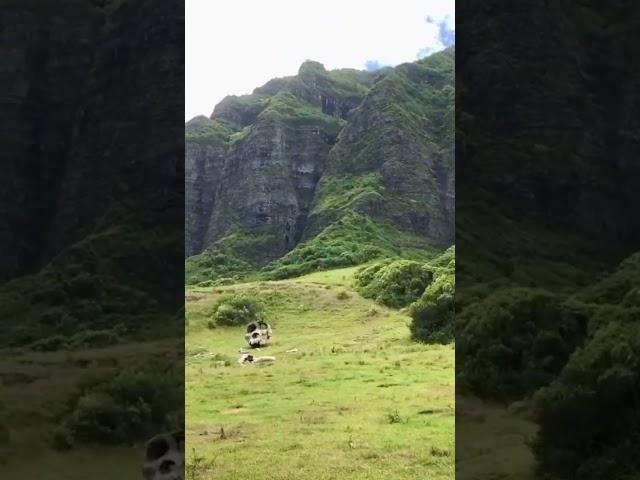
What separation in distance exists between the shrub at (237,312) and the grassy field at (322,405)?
0.74m

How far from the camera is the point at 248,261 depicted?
94875 mm

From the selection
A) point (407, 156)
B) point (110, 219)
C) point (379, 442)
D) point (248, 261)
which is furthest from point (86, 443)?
point (407, 156)

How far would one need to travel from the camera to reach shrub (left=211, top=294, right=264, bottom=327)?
1845 inches

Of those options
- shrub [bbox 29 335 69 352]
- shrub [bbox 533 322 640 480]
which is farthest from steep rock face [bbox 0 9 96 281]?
shrub [bbox 533 322 640 480]

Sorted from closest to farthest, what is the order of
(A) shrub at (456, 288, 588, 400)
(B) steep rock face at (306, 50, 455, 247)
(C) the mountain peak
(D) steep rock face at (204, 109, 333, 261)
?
(A) shrub at (456, 288, 588, 400), (B) steep rock face at (306, 50, 455, 247), (D) steep rock face at (204, 109, 333, 261), (C) the mountain peak

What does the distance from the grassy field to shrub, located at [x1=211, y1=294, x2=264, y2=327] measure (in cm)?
74

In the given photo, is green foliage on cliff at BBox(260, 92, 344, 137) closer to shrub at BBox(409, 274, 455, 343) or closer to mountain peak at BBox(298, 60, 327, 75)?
mountain peak at BBox(298, 60, 327, 75)

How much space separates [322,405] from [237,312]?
82.1 ft

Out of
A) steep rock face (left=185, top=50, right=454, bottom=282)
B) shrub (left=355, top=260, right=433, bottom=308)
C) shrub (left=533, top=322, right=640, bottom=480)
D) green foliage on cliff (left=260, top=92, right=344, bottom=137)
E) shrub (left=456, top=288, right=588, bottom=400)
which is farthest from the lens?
green foliage on cliff (left=260, top=92, right=344, bottom=137)

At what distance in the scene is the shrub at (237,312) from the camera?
46875 mm

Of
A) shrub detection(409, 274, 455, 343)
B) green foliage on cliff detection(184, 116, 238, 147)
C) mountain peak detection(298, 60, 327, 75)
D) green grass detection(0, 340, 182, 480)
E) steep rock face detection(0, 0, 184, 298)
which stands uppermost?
mountain peak detection(298, 60, 327, 75)

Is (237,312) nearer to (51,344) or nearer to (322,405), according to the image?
(322,405)

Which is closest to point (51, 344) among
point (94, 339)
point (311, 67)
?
point (94, 339)

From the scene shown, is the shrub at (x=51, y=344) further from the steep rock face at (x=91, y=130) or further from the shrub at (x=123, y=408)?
the steep rock face at (x=91, y=130)
